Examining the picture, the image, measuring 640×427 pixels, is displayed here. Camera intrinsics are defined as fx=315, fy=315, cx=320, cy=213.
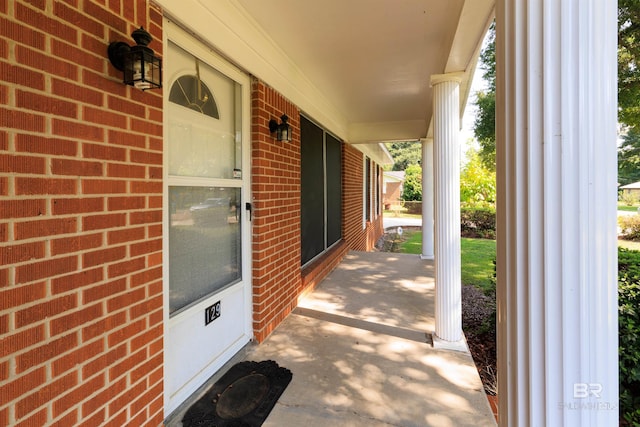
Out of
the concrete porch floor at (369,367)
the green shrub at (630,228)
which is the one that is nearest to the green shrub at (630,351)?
the concrete porch floor at (369,367)

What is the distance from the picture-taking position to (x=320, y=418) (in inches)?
75.9

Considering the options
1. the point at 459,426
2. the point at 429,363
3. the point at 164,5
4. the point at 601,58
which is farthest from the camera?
the point at 429,363

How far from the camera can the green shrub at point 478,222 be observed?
41.0 ft

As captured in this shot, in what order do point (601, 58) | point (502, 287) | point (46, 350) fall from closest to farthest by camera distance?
point (601, 58) → point (502, 287) → point (46, 350)

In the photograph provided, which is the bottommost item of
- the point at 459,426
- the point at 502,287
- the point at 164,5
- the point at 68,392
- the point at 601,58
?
the point at 459,426

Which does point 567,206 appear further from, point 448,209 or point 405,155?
point 405,155

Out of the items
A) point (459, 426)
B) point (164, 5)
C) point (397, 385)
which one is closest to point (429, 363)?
point (397, 385)

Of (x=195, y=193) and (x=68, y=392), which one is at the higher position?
(x=195, y=193)

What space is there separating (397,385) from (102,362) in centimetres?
183

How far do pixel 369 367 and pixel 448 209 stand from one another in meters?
1.53

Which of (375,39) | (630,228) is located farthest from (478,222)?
(375,39)

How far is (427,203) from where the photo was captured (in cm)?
668

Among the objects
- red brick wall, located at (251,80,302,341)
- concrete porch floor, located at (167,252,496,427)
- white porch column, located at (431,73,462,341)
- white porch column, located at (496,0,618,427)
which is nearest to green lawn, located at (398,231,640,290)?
concrete porch floor, located at (167,252,496,427)

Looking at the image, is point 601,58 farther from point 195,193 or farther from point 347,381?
point 347,381
